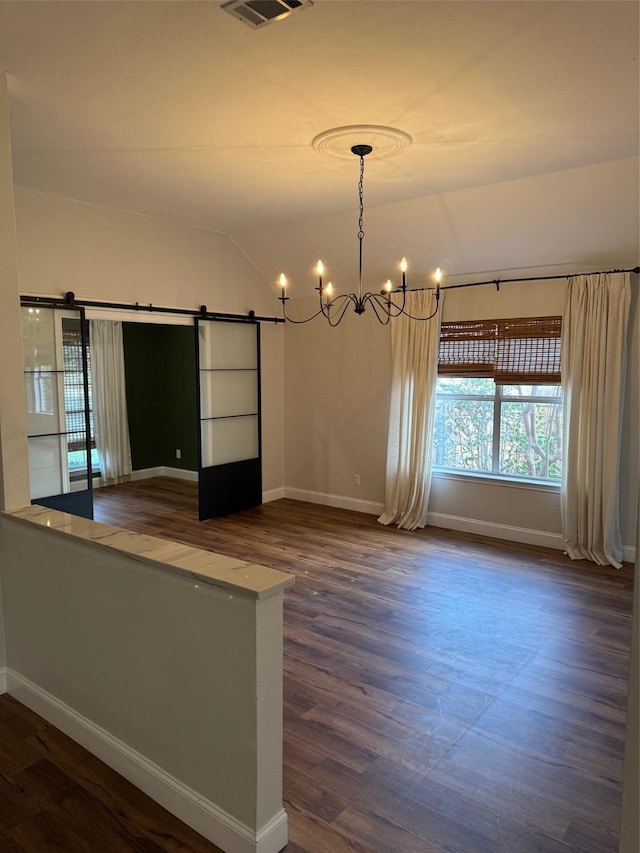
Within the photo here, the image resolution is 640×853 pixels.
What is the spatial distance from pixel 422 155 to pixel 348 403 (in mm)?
3126

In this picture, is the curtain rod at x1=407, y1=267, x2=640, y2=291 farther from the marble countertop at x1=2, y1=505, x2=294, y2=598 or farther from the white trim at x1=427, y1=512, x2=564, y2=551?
the marble countertop at x1=2, y1=505, x2=294, y2=598

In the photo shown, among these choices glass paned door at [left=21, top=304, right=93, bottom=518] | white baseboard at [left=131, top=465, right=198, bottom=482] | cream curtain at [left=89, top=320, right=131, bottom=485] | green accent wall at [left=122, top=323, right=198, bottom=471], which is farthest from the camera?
white baseboard at [left=131, top=465, right=198, bottom=482]

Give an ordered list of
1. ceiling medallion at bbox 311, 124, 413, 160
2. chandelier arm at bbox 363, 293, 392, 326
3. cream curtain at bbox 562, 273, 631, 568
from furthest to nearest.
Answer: chandelier arm at bbox 363, 293, 392, 326 < cream curtain at bbox 562, 273, 631, 568 < ceiling medallion at bbox 311, 124, 413, 160

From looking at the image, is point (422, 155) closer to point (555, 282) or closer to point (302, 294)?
point (555, 282)

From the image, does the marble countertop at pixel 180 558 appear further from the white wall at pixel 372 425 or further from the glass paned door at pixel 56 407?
the white wall at pixel 372 425

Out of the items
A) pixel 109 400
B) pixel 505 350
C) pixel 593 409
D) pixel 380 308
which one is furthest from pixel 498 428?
pixel 109 400

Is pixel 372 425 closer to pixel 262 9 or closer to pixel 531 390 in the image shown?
pixel 531 390

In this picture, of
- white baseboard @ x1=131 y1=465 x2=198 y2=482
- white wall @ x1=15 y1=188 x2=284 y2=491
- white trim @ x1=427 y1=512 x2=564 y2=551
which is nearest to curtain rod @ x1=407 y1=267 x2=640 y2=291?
white wall @ x1=15 y1=188 x2=284 y2=491

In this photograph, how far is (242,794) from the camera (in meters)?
1.81

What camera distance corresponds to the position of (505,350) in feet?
16.7

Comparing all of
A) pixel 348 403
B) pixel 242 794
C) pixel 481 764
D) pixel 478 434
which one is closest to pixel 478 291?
pixel 478 434

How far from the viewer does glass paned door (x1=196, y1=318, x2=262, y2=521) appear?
578 cm

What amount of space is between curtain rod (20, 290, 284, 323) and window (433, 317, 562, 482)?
209 centimetres

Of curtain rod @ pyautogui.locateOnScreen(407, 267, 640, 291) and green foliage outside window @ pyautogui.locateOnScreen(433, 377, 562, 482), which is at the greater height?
curtain rod @ pyautogui.locateOnScreen(407, 267, 640, 291)
